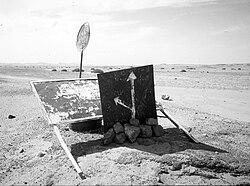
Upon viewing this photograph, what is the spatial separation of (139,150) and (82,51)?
14.8 feet

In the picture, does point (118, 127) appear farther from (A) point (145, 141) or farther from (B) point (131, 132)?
(A) point (145, 141)

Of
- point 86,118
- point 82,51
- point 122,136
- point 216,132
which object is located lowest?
point 216,132

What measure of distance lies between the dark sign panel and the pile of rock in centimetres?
59

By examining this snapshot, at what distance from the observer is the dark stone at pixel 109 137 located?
4508 mm

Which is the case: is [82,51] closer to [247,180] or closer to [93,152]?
[93,152]

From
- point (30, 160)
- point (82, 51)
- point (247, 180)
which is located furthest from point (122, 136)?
point (82, 51)

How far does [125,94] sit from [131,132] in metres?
0.91

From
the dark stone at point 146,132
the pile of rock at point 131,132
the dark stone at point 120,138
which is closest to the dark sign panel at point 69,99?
the pile of rock at point 131,132

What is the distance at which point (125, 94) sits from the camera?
15.8 ft

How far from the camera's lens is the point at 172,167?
11.7 feet

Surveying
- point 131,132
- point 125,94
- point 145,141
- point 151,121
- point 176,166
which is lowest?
point 176,166

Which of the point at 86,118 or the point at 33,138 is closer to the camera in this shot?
the point at 86,118

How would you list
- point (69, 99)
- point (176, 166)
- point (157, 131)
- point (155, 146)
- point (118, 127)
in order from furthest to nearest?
point (69, 99)
point (157, 131)
point (118, 127)
point (155, 146)
point (176, 166)

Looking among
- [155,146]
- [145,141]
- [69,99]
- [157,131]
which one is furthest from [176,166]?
[69,99]
